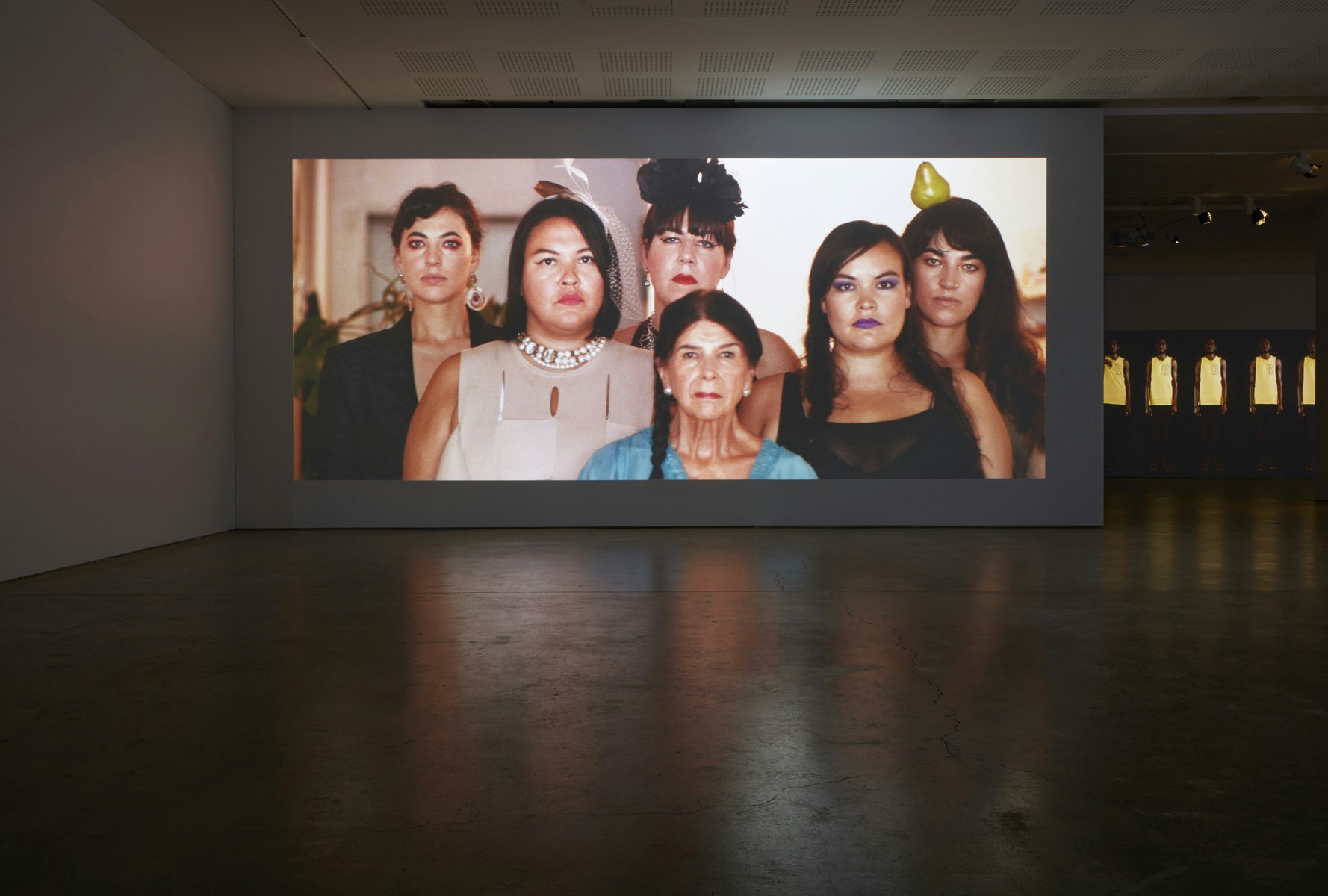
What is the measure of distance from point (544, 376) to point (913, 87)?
12.8 ft

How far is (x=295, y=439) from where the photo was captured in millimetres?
8789

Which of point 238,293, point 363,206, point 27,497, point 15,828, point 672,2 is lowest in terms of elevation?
point 15,828

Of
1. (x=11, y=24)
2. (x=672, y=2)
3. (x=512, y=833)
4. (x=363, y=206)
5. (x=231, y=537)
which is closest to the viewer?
(x=512, y=833)

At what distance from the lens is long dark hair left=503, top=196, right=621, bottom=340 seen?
869 centimetres

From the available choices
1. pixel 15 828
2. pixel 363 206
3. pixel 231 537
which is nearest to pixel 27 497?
pixel 231 537

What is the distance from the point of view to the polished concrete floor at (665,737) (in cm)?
196

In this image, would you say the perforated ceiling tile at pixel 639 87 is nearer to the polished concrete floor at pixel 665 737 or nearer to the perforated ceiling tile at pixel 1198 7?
the perforated ceiling tile at pixel 1198 7

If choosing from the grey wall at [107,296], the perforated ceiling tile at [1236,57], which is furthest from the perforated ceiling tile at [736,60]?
the grey wall at [107,296]

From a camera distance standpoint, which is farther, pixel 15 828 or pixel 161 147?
pixel 161 147

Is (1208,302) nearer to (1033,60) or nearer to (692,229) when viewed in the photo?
(1033,60)

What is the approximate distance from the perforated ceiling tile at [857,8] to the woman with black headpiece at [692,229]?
6.94 ft

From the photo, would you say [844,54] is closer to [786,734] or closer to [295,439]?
[295,439]

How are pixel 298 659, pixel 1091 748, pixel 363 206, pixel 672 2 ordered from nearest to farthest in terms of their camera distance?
pixel 1091 748, pixel 298 659, pixel 672 2, pixel 363 206

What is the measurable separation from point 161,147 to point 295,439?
2.58 m
